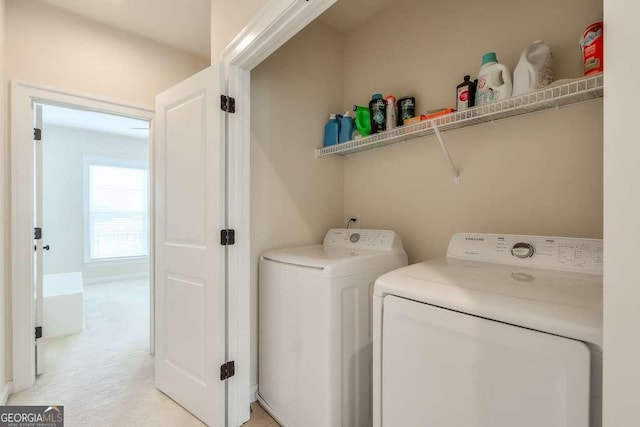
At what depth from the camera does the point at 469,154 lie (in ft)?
5.39

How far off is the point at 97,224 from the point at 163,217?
429cm

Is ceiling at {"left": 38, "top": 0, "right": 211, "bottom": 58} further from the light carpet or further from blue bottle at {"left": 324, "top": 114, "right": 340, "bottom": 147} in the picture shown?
the light carpet

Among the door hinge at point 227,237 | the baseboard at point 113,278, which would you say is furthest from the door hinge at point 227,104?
the baseboard at point 113,278

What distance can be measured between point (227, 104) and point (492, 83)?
53.2 inches

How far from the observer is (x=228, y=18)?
1.67 metres

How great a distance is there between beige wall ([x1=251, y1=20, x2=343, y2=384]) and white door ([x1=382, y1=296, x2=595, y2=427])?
1.14 m

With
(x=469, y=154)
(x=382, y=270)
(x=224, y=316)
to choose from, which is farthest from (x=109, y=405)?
(x=469, y=154)

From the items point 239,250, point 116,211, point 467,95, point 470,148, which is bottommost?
point 239,250

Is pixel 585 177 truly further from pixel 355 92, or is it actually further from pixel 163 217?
pixel 163 217

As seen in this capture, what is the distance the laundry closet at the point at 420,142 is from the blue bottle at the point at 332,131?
0.22ft

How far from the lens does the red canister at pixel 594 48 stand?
3.47 ft


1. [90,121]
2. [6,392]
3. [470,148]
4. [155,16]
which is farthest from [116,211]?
[470,148]

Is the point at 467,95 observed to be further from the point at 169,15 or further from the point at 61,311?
the point at 61,311

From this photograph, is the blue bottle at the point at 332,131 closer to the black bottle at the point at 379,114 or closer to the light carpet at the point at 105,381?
the black bottle at the point at 379,114
